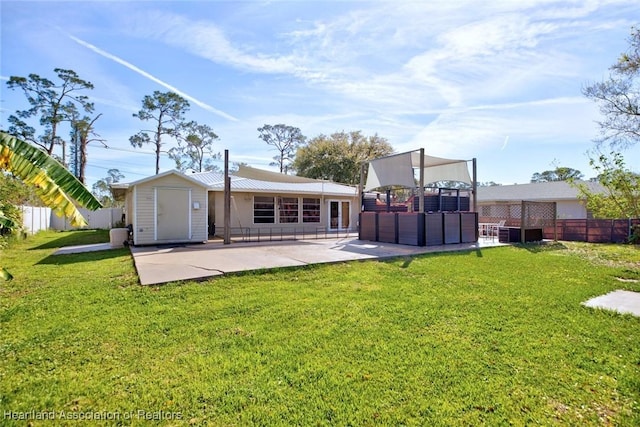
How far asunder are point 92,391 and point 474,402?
2978 millimetres

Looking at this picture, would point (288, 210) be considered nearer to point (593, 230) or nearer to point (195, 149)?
point (593, 230)

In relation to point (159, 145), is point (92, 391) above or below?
below

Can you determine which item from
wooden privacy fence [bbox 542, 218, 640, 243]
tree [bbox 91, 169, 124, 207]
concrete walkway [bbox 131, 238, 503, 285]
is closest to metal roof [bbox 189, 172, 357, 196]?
concrete walkway [bbox 131, 238, 503, 285]

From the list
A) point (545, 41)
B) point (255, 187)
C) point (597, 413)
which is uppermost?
point (545, 41)

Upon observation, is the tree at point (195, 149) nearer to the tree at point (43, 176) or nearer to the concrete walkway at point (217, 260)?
the concrete walkway at point (217, 260)

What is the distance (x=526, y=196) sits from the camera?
2509 centimetres

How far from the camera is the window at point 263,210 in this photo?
613 inches

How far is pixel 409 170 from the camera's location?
1202 centimetres

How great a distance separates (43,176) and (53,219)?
22.8m

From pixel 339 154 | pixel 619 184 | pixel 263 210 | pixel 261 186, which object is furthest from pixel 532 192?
pixel 261 186

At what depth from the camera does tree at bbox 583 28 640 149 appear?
1198 cm

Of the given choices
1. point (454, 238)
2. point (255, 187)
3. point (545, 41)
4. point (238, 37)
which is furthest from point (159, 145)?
point (545, 41)

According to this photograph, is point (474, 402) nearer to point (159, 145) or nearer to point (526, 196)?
point (526, 196)

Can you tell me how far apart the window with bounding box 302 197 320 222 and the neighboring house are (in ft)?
43.4
